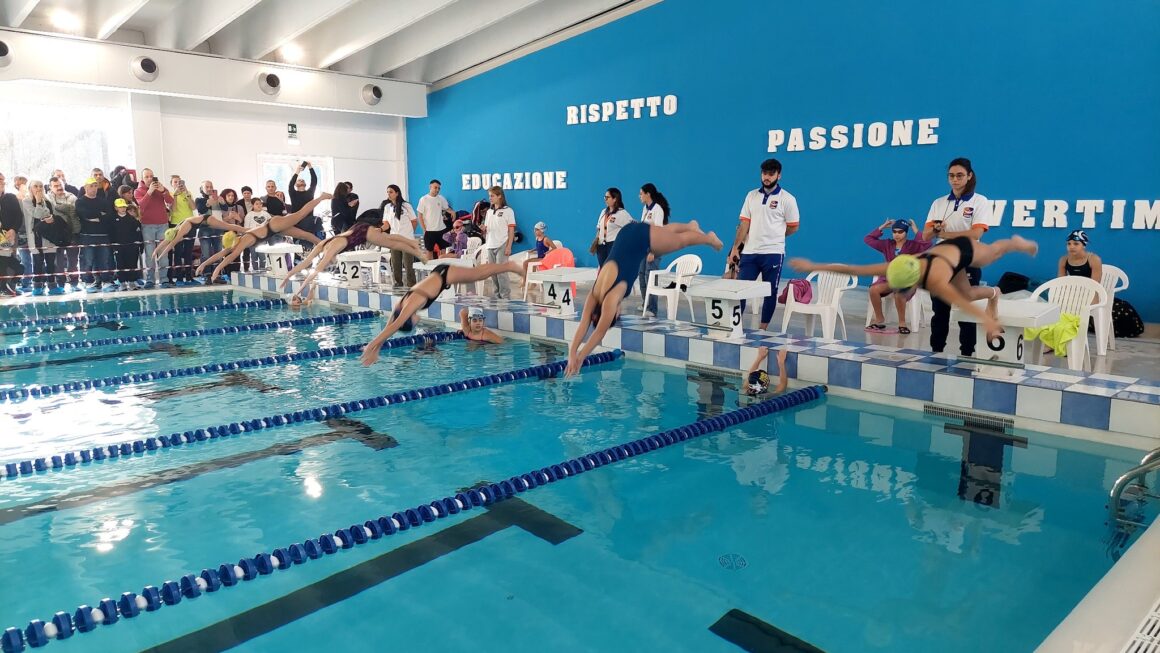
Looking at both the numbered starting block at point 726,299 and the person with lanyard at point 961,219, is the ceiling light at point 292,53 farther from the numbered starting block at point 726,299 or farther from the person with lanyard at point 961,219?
the person with lanyard at point 961,219

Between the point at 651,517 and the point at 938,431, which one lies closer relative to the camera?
the point at 651,517

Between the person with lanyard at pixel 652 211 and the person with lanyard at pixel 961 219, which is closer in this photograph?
the person with lanyard at pixel 961 219

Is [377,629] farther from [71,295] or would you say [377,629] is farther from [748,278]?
[71,295]

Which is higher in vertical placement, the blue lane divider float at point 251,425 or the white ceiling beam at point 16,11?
the white ceiling beam at point 16,11

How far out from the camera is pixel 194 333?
300 inches

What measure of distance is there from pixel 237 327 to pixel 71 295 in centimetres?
410

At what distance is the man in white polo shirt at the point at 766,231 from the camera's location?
5.71 m

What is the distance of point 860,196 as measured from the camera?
27.0 ft

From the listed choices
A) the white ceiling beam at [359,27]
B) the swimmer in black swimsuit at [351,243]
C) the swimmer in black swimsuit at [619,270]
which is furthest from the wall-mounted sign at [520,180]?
the swimmer in black swimsuit at [619,270]

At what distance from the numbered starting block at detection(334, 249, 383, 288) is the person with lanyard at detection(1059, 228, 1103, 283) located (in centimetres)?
727

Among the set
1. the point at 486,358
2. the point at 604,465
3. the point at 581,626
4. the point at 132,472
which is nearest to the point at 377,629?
the point at 581,626

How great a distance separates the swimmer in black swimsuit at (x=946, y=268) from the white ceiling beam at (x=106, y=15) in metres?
10.2

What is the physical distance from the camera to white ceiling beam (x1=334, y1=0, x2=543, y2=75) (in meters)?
11.0

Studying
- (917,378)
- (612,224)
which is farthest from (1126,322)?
(612,224)
